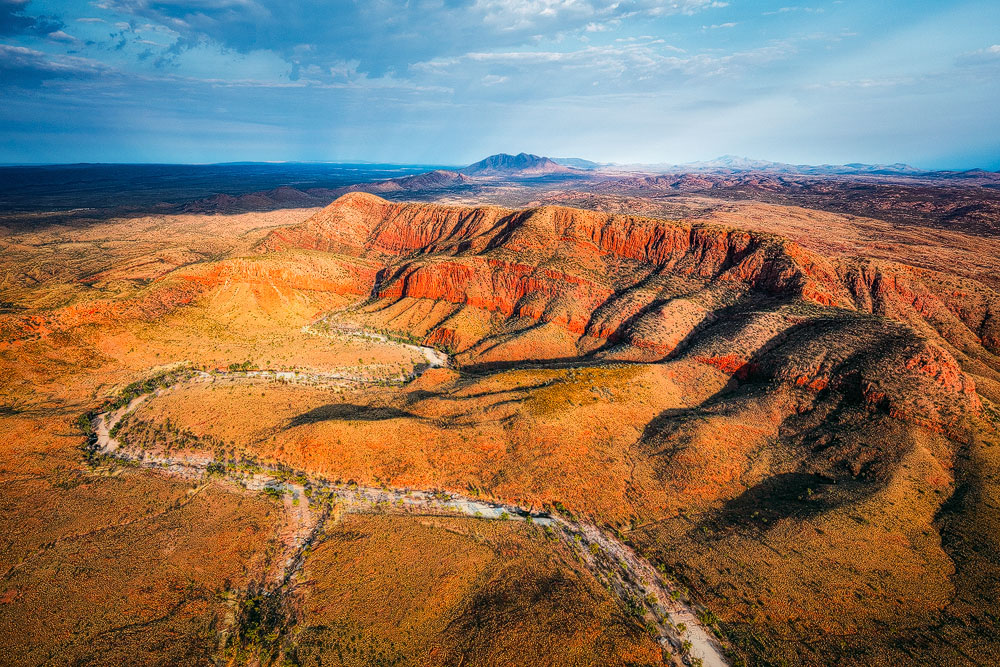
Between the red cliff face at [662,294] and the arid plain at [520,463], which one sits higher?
the red cliff face at [662,294]

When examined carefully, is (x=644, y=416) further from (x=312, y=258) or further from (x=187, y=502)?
(x=312, y=258)

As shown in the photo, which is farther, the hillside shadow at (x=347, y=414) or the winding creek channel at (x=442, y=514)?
the hillside shadow at (x=347, y=414)

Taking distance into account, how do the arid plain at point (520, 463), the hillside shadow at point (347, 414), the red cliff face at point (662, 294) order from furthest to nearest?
1. the red cliff face at point (662, 294)
2. the hillside shadow at point (347, 414)
3. the arid plain at point (520, 463)

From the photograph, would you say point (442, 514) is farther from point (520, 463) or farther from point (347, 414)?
point (347, 414)

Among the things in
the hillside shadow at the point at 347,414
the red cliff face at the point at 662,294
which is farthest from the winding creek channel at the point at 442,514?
the red cliff face at the point at 662,294

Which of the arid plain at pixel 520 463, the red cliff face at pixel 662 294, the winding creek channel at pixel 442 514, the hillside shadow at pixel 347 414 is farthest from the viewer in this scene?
the red cliff face at pixel 662 294

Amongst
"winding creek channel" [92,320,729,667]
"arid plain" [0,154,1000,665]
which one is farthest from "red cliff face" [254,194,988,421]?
"winding creek channel" [92,320,729,667]

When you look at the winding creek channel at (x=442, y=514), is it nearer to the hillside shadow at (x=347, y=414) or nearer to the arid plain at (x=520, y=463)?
the arid plain at (x=520, y=463)

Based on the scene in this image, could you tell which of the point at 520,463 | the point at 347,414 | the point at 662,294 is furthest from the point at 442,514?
the point at 662,294
